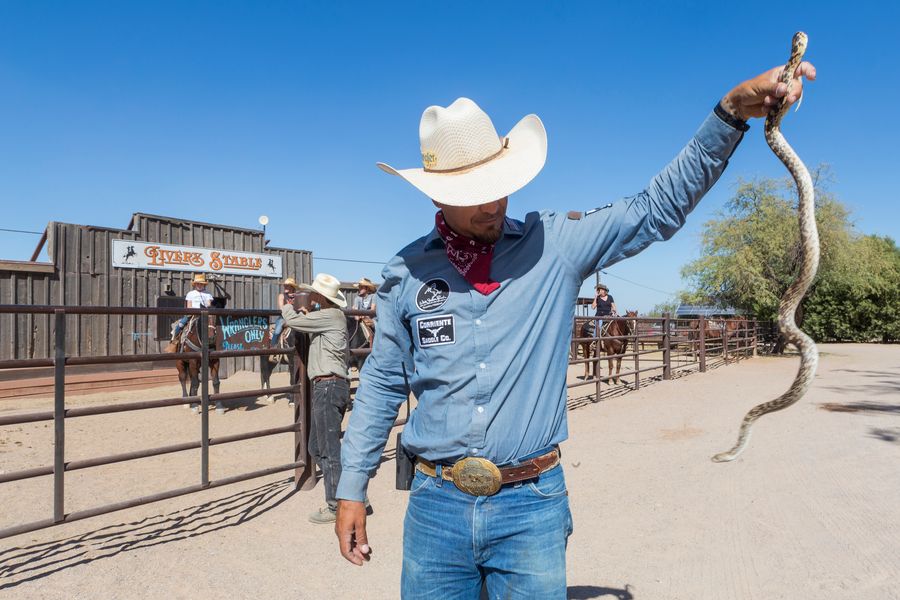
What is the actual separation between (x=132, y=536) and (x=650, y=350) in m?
10.9

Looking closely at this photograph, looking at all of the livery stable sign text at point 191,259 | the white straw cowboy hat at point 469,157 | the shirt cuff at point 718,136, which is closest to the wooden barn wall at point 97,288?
the livery stable sign text at point 191,259

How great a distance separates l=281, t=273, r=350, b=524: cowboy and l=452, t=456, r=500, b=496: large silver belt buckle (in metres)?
2.94

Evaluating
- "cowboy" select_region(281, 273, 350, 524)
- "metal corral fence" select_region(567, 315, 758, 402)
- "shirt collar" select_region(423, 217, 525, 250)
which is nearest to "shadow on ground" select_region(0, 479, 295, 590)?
"cowboy" select_region(281, 273, 350, 524)

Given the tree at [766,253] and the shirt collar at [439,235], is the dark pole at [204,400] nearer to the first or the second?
the shirt collar at [439,235]

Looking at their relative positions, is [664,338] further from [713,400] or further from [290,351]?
[290,351]

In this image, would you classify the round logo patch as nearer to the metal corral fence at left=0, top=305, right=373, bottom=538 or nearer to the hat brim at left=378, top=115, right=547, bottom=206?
the hat brim at left=378, top=115, right=547, bottom=206

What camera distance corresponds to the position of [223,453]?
641 centimetres

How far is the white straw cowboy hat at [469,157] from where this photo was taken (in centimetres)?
163

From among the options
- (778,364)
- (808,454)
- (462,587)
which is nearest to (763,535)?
(808,454)

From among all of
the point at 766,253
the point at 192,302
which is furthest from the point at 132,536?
the point at 766,253

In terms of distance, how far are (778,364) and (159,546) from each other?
17.3 metres

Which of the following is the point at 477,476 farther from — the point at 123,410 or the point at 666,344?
the point at 666,344

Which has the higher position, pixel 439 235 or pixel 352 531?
pixel 439 235

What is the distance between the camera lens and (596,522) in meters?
4.09
